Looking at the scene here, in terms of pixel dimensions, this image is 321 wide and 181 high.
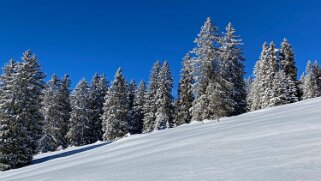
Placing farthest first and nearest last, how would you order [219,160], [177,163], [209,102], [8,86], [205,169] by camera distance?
[209,102], [8,86], [177,163], [219,160], [205,169]

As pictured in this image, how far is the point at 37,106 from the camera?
107 feet

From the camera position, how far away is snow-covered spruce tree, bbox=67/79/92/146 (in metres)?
58.4

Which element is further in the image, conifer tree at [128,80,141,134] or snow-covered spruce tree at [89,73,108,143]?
conifer tree at [128,80,141,134]

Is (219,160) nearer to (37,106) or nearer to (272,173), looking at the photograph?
(272,173)

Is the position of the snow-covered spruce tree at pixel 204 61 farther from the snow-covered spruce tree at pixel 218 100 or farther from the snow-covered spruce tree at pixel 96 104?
the snow-covered spruce tree at pixel 96 104

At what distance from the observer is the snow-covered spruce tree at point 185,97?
179 feet

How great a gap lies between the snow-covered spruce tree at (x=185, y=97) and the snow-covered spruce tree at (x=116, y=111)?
8351 millimetres

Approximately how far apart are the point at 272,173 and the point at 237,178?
53 cm

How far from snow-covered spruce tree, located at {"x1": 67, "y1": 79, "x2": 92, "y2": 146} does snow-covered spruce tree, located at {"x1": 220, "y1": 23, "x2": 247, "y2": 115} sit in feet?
91.5

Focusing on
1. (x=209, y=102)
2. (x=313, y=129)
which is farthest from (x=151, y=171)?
(x=209, y=102)

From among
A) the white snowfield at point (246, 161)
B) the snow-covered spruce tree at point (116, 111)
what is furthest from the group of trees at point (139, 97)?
the white snowfield at point (246, 161)

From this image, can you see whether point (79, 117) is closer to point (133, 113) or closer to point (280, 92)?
point (133, 113)

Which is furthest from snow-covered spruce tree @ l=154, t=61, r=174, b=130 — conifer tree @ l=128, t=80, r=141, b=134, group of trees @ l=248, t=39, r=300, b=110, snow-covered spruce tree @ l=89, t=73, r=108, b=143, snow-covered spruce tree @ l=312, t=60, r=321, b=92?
snow-covered spruce tree @ l=312, t=60, r=321, b=92

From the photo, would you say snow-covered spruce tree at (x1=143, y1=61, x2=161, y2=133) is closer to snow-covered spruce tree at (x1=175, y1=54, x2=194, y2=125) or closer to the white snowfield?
snow-covered spruce tree at (x1=175, y1=54, x2=194, y2=125)
